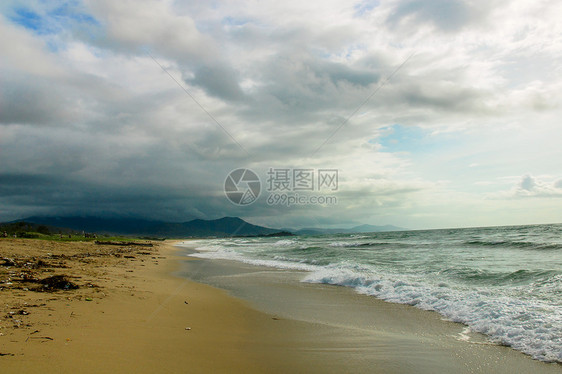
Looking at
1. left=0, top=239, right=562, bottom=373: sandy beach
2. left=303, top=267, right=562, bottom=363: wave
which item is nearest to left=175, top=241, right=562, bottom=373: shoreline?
left=0, top=239, right=562, bottom=373: sandy beach

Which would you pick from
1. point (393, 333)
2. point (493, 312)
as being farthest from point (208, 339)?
point (493, 312)

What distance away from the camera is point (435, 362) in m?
4.74

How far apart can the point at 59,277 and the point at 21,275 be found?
1.72 meters

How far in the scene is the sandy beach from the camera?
434cm

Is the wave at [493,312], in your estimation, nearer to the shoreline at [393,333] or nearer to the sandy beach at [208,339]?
the shoreline at [393,333]

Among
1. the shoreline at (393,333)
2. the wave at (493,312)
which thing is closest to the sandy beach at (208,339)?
the shoreline at (393,333)

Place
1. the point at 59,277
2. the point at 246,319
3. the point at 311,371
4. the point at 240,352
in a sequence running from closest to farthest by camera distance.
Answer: the point at 311,371 → the point at 240,352 → the point at 246,319 → the point at 59,277

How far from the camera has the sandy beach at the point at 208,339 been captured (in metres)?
4.34

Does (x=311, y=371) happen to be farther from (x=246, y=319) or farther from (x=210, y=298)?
(x=210, y=298)

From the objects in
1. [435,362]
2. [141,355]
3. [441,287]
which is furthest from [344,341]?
[441,287]

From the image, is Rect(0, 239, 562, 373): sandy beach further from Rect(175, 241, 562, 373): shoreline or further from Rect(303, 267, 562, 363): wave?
Rect(303, 267, 562, 363): wave

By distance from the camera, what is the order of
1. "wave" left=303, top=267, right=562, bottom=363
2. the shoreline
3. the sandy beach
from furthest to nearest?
1. "wave" left=303, top=267, right=562, bottom=363
2. the shoreline
3. the sandy beach

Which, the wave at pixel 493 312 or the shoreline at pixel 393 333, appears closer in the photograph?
the shoreline at pixel 393 333

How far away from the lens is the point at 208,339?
18.2ft
